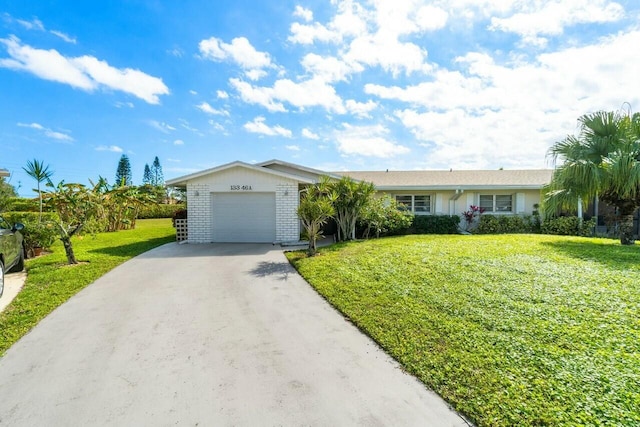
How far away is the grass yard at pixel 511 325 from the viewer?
256cm

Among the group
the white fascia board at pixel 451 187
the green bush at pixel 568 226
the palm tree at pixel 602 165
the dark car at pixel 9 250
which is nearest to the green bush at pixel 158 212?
the dark car at pixel 9 250

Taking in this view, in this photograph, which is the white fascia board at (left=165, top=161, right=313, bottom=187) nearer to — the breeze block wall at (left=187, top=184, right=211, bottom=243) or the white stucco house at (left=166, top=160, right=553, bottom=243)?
the white stucco house at (left=166, top=160, right=553, bottom=243)

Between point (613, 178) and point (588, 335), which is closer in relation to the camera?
point (588, 335)

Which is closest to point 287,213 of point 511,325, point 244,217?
point 244,217

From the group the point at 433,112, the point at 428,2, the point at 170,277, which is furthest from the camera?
the point at 433,112

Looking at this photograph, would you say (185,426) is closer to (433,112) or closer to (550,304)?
(550,304)

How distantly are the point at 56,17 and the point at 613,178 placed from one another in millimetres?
18035

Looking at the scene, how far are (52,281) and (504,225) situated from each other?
57.3 ft

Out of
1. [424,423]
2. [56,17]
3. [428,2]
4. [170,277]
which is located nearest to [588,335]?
[424,423]

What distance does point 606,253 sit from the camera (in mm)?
7766

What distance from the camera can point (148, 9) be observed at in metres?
9.50

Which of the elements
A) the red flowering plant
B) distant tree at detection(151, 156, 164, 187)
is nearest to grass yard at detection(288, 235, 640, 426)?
the red flowering plant

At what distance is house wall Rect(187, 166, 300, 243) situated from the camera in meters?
11.9

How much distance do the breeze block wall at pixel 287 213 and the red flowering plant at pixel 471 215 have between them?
9230mm
